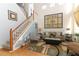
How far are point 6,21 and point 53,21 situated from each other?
2.22 ft

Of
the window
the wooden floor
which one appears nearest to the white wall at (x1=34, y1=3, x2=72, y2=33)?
the window

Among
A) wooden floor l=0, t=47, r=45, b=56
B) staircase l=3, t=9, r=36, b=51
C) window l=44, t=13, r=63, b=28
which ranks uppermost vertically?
window l=44, t=13, r=63, b=28

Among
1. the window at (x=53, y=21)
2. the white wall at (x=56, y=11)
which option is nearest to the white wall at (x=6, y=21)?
the white wall at (x=56, y=11)

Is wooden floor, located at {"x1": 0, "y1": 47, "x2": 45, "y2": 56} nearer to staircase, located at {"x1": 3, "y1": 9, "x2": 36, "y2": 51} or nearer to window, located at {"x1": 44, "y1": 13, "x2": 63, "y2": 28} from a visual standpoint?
staircase, located at {"x1": 3, "y1": 9, "x2": 36, "y2": 51}

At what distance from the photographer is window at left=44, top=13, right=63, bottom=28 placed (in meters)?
1.97

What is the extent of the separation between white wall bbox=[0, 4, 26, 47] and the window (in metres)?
0.35

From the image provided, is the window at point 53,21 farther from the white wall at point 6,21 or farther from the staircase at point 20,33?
the white wall at point 6,21

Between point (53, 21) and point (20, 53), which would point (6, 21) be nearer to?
point (20, 53)

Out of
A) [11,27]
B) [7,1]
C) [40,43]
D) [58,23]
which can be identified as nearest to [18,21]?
[11,27]

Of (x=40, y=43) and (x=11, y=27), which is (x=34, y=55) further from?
(x=11, y=27)

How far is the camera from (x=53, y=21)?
200 cm

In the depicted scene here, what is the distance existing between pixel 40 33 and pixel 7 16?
53cm

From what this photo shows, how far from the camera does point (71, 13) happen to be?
197cm

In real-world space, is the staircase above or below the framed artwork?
below
